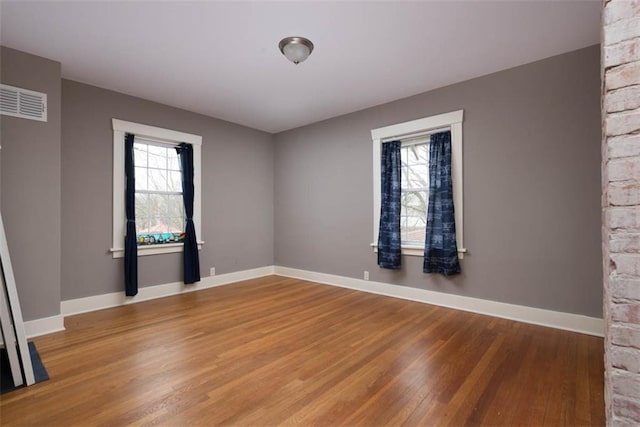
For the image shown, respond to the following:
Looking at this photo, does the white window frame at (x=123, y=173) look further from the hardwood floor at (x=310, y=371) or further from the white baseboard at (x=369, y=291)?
the hardwood floor at (x=310, y=371)

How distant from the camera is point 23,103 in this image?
9.15 ft

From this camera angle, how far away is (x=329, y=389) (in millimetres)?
1918

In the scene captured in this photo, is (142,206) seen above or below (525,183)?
below

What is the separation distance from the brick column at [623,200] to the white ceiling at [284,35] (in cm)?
150

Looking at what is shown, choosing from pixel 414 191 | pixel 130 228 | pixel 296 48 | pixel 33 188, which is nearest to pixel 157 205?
pixel 130 228

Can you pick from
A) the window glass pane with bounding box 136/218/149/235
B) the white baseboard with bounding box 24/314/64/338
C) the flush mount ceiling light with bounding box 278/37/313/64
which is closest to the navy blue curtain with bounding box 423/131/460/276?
the flush mount ceiling light with bounding box 278/37/313/64

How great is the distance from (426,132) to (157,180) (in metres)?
3.75

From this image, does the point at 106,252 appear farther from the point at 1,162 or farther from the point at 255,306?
the point at 255,306

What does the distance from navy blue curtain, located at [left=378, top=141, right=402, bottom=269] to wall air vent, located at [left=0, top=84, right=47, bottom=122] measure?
3.81m

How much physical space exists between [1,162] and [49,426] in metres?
2.38

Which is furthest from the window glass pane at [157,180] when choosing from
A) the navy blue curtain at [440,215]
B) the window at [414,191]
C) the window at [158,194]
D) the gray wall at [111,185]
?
the navy blue curtain at [440,215]

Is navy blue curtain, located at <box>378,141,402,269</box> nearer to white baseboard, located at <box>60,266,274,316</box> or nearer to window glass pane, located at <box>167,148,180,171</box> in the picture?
white baseboard, located at <box>60,266,274,316</box>

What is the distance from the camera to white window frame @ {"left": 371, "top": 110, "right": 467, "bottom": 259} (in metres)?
3.54

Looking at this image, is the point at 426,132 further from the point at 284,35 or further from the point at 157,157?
the point at 157,157
